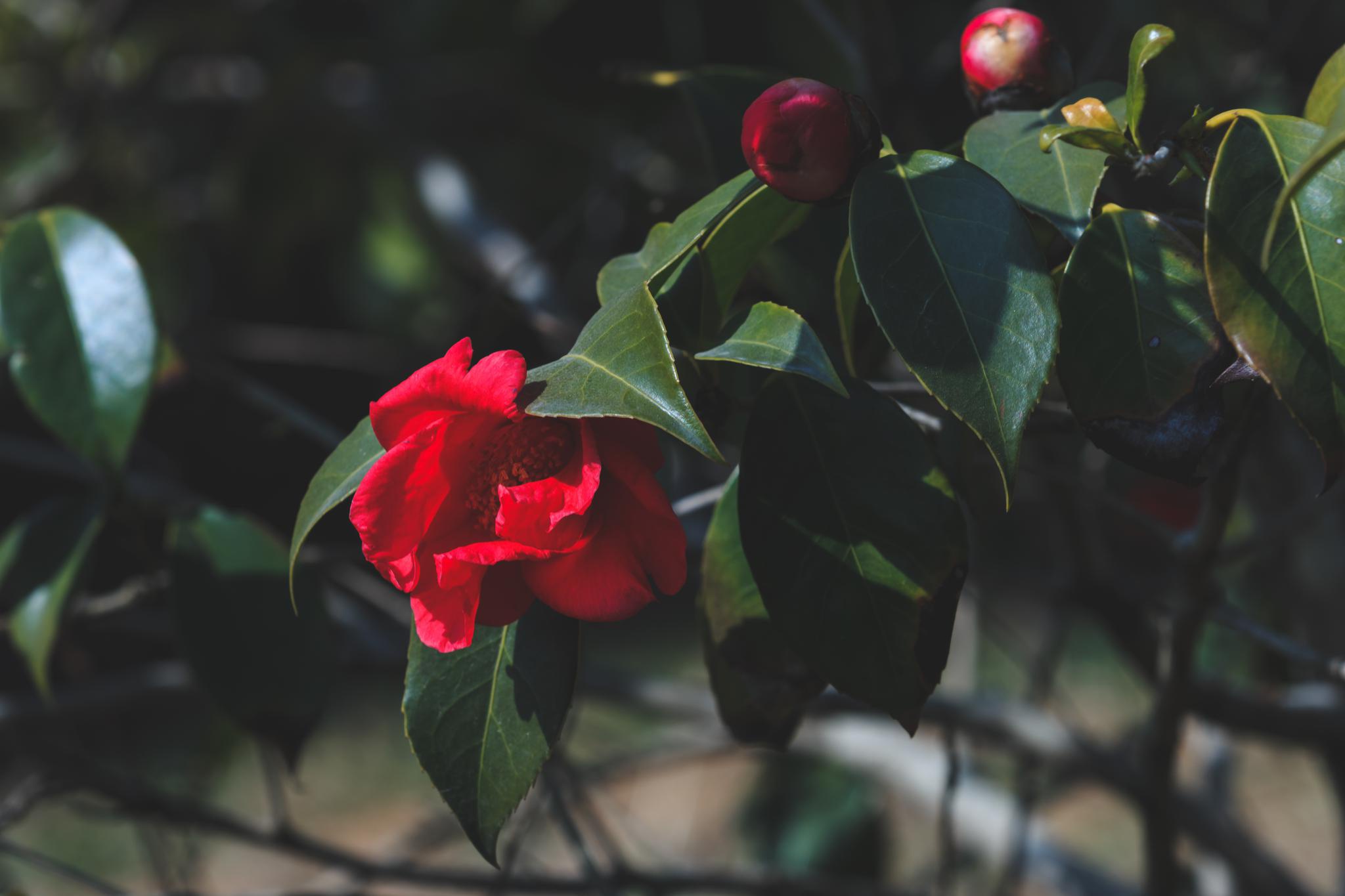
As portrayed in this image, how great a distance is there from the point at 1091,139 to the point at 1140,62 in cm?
4

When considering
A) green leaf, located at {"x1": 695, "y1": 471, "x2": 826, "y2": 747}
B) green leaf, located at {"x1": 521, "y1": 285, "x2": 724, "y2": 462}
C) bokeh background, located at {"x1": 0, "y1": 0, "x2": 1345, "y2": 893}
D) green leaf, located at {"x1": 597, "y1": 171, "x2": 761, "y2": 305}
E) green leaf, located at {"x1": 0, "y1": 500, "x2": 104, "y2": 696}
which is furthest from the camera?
bokeh background, located at {"x1": 0, "y1": 0, "x2": 1345, "y2": 893}

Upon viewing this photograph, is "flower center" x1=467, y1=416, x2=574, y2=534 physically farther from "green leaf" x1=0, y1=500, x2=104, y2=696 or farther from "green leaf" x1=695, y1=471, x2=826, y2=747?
"green leaf" x1=0, y1=500, x2=104, y2=696

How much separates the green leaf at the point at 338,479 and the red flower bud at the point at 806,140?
0.79 ft

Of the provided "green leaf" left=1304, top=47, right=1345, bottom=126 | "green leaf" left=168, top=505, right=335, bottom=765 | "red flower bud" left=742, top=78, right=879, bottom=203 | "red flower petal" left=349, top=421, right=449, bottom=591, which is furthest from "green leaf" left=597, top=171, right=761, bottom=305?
"green leaf" left=168, top=505, right=335, bottom=765

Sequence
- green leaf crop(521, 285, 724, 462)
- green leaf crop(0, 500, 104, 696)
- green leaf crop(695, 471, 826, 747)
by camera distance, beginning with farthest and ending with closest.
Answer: green leaf crop(0, 500, 104, 696) < green leaf crop(695, 471, 826, 747) < green leaf crop(521, 285, 724, 462)

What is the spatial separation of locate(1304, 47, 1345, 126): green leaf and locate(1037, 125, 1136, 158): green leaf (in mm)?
85

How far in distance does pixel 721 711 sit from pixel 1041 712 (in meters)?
0.79

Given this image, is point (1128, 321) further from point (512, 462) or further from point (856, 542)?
point (512, 462)

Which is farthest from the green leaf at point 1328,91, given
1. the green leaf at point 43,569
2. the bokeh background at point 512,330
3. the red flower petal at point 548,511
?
the green leaf at point 43,569

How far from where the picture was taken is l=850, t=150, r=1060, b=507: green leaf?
49cm

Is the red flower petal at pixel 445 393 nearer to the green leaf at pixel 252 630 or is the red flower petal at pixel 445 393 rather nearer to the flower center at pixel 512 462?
the flower center at pixel 512 462

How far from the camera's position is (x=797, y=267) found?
→ 2.56 feet

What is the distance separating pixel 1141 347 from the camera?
1.69 ft

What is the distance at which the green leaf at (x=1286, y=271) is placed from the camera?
481mm
